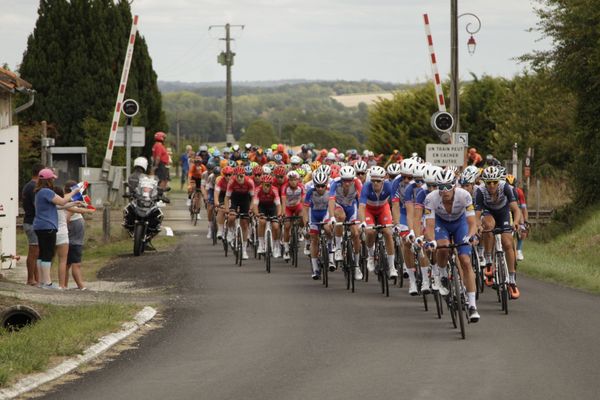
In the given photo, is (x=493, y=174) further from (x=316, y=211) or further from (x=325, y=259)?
(x=316, y=211)

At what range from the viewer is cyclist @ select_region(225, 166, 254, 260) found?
25748 millimetres

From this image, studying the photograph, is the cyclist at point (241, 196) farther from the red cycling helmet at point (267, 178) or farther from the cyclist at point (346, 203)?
the cyclist at point (346, 203)

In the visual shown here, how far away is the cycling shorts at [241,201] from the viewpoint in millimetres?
26172

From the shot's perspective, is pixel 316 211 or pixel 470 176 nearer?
pixel 470 176

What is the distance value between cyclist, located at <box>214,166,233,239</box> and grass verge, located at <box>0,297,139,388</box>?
29.2ft

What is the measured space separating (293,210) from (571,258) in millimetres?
7983

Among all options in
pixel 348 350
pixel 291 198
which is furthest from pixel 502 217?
pixel 291 198

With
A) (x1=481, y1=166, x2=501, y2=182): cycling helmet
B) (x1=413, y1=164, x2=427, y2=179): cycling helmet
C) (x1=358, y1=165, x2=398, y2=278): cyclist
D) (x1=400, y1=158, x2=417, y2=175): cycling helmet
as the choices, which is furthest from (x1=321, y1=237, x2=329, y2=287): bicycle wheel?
(x1=481, y1=166, x2=501, y2=182): cycling helmet

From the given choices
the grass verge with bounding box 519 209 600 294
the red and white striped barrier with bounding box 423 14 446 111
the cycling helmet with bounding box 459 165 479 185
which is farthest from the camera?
the red and white striped barrier with bounding box 423 14 446 111

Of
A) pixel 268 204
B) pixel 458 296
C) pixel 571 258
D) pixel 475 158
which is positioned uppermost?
pixel 475 158

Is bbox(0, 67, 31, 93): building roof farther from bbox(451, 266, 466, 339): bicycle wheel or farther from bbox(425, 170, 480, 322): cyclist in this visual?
bbox(451, 266, 466, 339): bicycle wheel

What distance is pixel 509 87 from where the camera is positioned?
65625mm

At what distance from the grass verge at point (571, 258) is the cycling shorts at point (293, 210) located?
423cm

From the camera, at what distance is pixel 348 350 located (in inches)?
550
